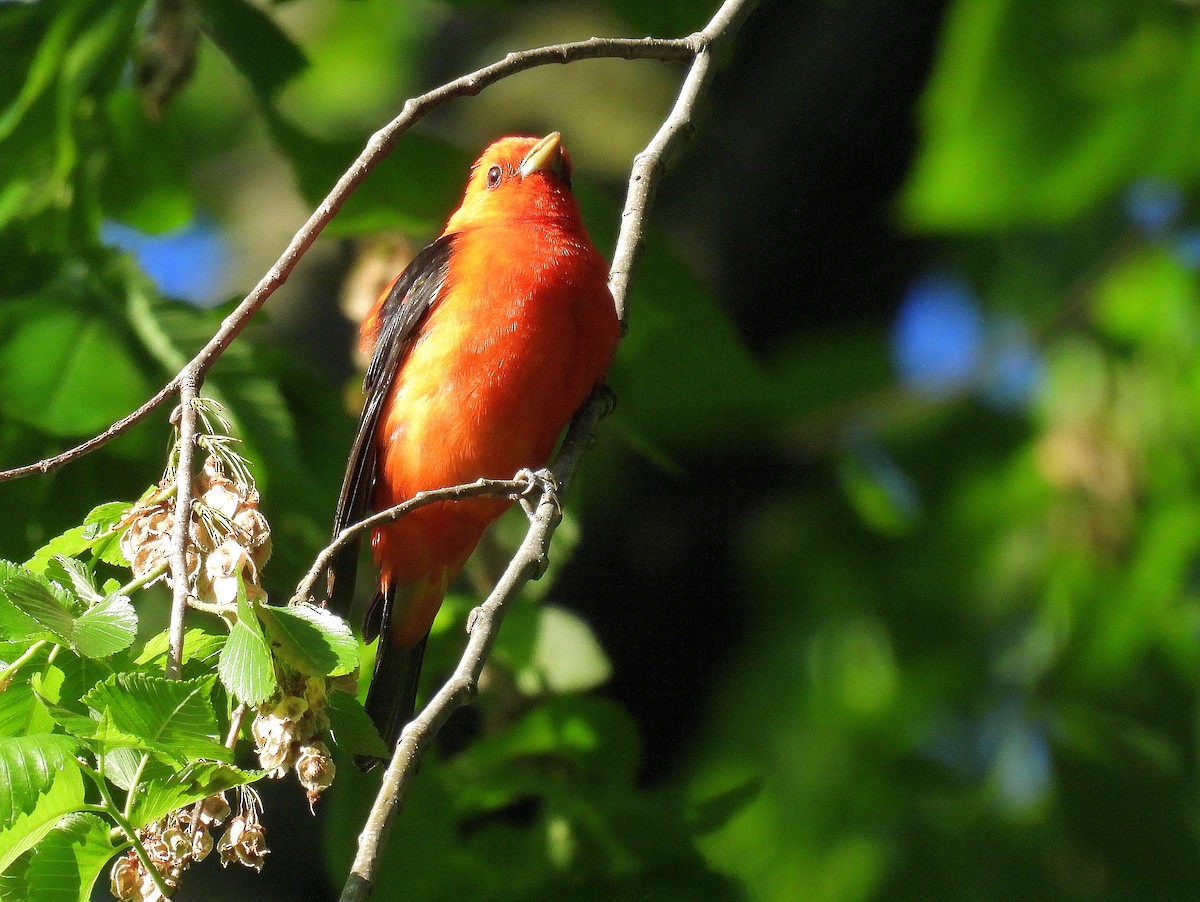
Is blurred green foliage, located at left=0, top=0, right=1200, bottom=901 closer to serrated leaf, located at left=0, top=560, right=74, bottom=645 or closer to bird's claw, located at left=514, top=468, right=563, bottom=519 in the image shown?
bird's claw, located at left=514, top=468, right=563, bottom=519

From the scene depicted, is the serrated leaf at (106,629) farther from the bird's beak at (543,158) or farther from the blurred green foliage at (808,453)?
the bird's beak at (543,158)

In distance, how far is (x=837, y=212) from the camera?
772cm

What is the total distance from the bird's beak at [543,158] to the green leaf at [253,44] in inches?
38.3

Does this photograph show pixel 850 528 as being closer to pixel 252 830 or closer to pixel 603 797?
pixel 603 797

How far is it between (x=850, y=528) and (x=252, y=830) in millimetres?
6435

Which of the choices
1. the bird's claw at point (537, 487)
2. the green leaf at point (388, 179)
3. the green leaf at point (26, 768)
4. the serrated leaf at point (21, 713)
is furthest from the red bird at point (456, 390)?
the green leaf at point (26, 768)

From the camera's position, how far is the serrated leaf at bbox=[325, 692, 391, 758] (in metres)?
2.34

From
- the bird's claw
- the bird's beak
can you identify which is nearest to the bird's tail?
the bird's claw

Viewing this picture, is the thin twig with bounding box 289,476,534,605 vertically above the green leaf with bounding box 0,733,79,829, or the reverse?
the green leaf with bounding box 0,733,79,829

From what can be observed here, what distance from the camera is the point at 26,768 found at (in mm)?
1979

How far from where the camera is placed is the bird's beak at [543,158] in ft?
16.5

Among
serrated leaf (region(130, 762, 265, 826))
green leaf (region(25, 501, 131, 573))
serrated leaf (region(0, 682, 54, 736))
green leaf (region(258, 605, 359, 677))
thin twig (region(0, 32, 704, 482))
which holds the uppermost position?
thin twig (region(0, 32, 704, 482))

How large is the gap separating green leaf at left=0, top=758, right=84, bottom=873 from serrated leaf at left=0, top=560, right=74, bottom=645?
15cm

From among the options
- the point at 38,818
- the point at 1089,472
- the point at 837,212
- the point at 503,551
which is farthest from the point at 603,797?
the point at 837,212
